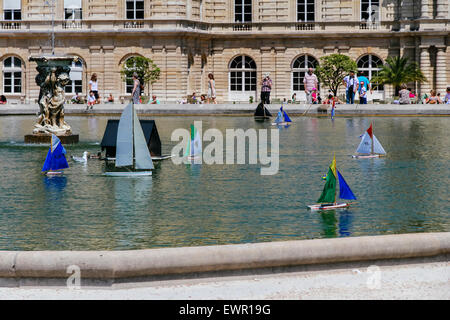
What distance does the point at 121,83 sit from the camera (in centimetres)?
5438

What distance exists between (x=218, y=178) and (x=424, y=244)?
774cm

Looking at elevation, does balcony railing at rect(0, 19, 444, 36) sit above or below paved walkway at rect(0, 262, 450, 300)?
above

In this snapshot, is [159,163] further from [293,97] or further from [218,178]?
[293,97]

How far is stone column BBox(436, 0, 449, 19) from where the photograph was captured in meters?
52.5

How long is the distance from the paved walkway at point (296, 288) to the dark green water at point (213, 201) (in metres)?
1.92

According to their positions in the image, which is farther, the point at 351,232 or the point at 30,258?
the point at 351,232

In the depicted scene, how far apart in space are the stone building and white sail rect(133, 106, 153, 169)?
36.0 metres

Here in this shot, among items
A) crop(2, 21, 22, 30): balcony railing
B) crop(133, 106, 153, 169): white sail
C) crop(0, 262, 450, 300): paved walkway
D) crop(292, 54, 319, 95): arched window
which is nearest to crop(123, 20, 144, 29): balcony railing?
crop(2, 21, 22, 30): balcony railing

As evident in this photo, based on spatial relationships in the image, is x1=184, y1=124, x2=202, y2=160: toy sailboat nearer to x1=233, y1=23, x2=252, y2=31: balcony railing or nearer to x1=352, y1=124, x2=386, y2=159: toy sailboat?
x1=352, y1=124, x2=386, y2=159: toy sailboat

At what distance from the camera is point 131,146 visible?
53.6ft

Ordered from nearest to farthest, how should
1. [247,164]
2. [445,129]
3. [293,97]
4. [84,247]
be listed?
1. [84,247]
2. [247,164]
3. [445,129]
4. [293,97]

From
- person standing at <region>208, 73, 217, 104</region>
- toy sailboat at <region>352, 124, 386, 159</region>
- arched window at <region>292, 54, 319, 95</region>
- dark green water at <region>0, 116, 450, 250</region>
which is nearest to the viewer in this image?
dark green water at <region>0, 116, 450, 250</region>

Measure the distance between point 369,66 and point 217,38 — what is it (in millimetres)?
9131
